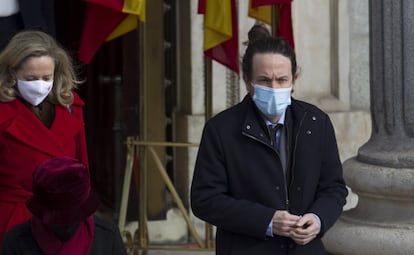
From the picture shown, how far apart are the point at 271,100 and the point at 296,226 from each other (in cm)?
43

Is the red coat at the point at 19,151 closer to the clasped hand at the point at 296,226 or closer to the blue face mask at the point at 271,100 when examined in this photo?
the blue face mask at the point at 271,100

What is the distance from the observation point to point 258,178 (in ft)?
11.6

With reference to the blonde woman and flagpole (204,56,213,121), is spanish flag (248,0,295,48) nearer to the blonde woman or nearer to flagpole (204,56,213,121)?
flagpole (204,56,213,121)

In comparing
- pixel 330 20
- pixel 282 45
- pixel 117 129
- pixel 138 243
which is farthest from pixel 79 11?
pixel 282 45

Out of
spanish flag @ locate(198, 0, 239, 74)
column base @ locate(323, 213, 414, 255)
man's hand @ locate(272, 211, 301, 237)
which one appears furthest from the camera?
spanish flag @ locate(198, 0, 239, 74)

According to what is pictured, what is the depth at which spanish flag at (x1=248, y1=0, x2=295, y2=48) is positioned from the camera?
6.09 metres

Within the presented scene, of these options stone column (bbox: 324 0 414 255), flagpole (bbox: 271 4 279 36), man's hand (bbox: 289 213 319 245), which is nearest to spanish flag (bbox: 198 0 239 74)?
flagpole (bbox: 271 4 279 36)

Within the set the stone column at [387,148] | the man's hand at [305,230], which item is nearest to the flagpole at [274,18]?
the stone column at [387,148]

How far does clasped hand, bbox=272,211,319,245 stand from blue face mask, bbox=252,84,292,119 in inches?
13.8

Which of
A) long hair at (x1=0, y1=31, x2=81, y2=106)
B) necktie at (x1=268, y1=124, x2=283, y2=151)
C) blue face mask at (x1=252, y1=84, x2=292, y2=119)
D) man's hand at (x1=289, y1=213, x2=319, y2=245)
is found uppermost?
long hair at (x1=0, y1=31, x2=81, y2=106)

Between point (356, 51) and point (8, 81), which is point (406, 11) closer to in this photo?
point (8, 81)

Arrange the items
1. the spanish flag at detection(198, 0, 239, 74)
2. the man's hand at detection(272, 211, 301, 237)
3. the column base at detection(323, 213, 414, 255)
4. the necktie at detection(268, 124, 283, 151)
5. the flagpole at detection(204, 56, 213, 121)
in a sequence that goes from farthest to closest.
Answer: the flagpole at detection(204, 56, 213, 121), the spanish flag at detection(198, 0, 239, 74), the column base at detection(323, 213, 414, 255), the necktie at detection(268, 124, 283, 151), the man's hand at detection(272, 211, 301, 237)

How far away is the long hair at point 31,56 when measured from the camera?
4.08m

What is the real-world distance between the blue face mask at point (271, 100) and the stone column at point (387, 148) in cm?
116
